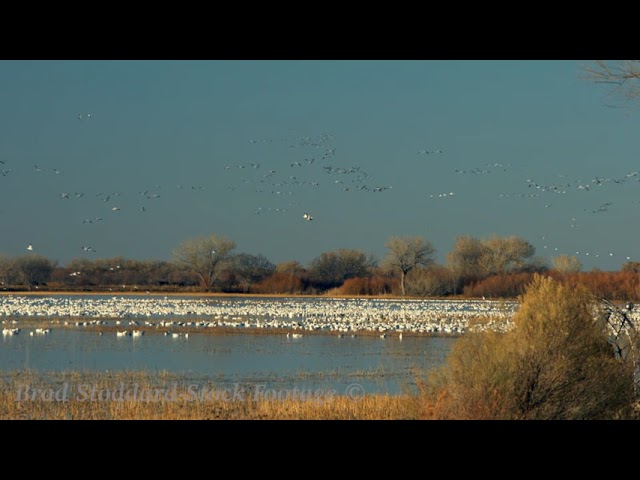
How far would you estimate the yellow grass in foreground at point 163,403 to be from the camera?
12141 millimetres

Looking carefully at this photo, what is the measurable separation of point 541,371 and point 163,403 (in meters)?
5.72

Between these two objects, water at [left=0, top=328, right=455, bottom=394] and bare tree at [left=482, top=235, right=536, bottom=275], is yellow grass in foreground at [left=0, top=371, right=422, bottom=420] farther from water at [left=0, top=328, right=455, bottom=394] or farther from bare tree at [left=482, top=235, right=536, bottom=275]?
bare tree at [left=482, top=235, right=536, bottom=275]

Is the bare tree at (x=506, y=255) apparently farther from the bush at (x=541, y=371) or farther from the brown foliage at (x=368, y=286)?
the bush at (x=541, y=371)

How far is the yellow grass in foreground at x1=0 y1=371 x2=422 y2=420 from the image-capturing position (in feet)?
39.8

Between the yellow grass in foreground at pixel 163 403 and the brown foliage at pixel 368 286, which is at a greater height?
the brown foliage at pixel 368 286

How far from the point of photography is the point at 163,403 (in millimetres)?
13008

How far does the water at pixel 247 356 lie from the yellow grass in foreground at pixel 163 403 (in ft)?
5.13

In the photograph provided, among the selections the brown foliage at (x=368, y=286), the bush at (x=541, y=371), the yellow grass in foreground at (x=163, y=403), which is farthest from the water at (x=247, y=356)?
the brown foliage at (x=368, y=286)

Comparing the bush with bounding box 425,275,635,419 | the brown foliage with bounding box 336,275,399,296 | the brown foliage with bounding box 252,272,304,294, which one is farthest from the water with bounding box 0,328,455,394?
the brown foliage with bounding box 252,272,304,294

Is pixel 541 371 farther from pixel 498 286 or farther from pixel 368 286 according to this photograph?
pixel 368 286
